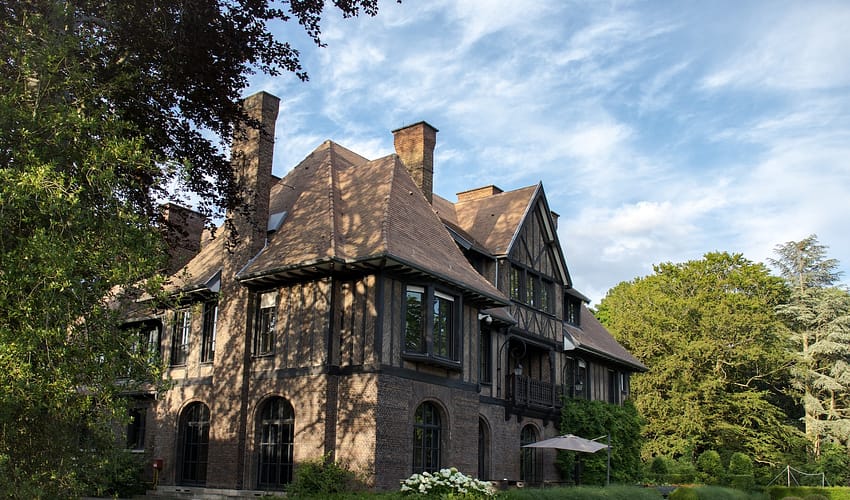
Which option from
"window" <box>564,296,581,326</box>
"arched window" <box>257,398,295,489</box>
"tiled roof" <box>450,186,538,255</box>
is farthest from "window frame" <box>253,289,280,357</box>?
"window" <box>564,296,581,326</box>

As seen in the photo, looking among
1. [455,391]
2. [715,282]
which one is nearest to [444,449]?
[455,391]

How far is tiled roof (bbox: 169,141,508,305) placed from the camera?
1858cm

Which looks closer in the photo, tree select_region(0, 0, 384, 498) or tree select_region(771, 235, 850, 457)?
tree select_region(0, 0, 384, 498)

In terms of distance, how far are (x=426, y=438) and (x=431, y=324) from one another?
2.86 metres

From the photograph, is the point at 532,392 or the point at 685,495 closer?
the point at 532,392

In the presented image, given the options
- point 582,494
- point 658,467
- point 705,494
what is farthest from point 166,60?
point 658,467

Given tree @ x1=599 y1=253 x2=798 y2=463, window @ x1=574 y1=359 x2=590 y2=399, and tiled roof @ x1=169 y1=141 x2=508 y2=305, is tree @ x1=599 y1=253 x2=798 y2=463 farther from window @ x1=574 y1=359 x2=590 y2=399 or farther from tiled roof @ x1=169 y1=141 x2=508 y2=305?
tiled roof @ x1=169 y1=141 x2=508 y2=305

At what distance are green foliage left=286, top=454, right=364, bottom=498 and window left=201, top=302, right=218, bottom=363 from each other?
5301 mm

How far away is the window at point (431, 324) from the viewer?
18.8m

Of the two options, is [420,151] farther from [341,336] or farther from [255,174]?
[341,336]

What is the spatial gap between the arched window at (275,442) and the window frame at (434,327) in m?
3.41

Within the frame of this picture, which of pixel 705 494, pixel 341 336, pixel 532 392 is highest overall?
pixel 341 336

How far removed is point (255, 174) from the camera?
→ 2105 centimetres

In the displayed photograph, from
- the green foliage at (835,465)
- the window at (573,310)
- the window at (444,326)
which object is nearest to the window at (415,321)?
the window at (444,326)
